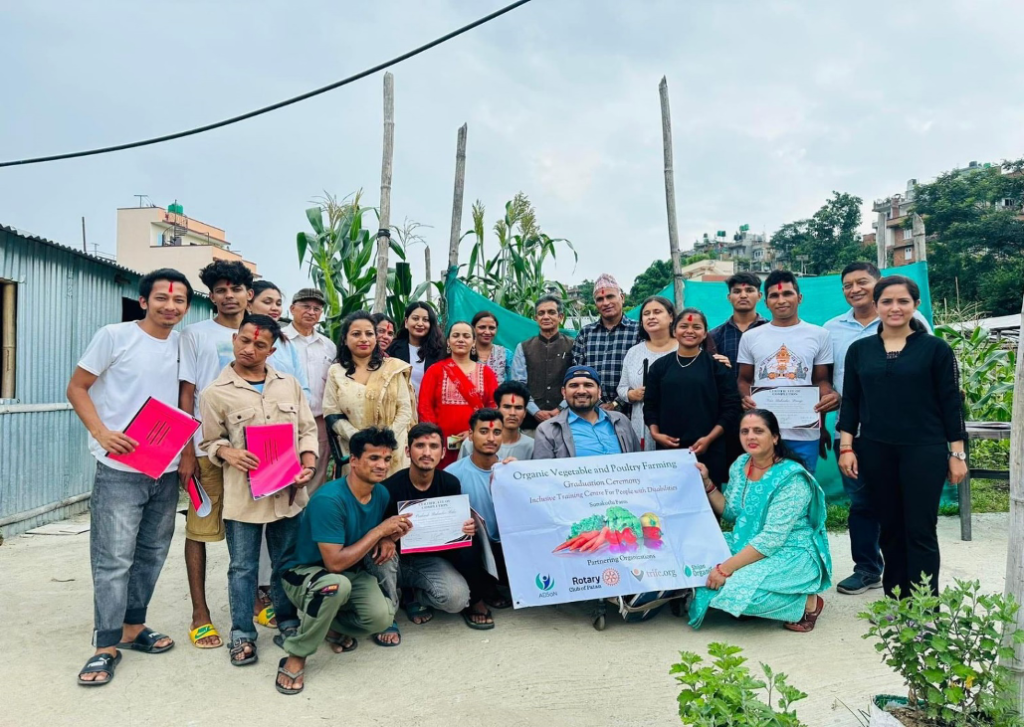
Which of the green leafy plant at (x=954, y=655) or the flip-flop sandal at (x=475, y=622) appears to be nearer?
the green leafy plant at (x=954, y=655)

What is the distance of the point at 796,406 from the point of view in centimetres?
426

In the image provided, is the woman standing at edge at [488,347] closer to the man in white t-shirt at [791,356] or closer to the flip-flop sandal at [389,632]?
the man in white t-shirt at [791,356]

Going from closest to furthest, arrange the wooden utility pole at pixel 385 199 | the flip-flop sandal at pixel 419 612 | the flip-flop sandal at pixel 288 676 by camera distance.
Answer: the flip-flop sandal at pixel 288 676
the flip-flop sandal at pixel 419 612
the wooden utility pole at pixel 385 199

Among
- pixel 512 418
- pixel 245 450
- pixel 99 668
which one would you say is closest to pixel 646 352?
pixel 512 418

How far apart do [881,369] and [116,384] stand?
143 inches

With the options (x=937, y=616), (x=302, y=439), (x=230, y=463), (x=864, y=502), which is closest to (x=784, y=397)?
(x=864, y=502)

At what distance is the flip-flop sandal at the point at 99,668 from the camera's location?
10.1 feet

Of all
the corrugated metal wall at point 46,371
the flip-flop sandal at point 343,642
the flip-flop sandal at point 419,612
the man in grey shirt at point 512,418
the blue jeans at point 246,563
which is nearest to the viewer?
the blue jeans at point 246,563

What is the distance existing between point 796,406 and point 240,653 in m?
3.30

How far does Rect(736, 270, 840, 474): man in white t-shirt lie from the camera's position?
4297 mm

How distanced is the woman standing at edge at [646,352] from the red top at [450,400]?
897mm

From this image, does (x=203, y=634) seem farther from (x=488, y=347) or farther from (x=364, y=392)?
(x=488, y=347)

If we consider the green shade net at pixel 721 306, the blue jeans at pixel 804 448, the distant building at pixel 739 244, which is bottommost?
the blue jeans at pixel 804 448

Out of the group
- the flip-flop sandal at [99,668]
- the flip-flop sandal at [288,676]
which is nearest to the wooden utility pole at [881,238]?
the flip-flop sandal at [288,676]
